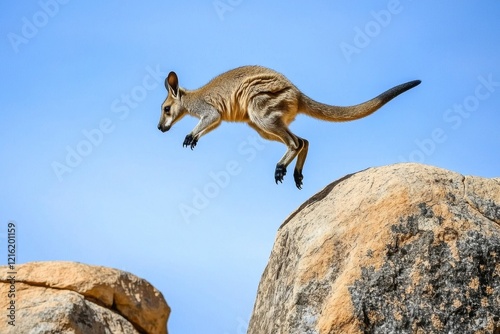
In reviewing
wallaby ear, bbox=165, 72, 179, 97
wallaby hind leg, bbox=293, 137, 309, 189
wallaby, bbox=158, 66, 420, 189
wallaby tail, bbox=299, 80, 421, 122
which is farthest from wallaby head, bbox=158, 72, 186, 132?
wallaby hind leg, bbox=293, 137, 309, 189

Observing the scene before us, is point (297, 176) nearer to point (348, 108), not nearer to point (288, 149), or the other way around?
point (288, 149)

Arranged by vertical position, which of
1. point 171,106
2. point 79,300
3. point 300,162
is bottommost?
point 79,300

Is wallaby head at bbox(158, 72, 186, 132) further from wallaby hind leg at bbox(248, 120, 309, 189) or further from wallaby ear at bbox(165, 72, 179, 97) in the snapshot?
wallaby hind leg at bbox(248, 120, 309, 189)

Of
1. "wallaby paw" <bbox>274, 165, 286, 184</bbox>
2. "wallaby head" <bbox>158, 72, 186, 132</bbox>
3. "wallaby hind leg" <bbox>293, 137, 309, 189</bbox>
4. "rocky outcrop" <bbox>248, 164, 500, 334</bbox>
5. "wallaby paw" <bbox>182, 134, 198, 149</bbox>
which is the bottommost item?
"rocky outcrop" <bbox>248, 164, 500, 334</bbox>

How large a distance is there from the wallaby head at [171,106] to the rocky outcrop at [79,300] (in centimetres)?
418

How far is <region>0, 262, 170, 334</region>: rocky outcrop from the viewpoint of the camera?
7.98 metres

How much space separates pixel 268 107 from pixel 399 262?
158 inches

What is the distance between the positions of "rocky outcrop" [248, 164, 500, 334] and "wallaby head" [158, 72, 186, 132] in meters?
5.87

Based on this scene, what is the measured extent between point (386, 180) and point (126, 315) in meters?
3.88

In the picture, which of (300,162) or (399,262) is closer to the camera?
(399,262)

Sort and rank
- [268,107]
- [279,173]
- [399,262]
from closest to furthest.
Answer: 1. [399,262]
2. [279,173]
3. [268,107]

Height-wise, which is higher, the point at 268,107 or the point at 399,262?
the point at 268,107

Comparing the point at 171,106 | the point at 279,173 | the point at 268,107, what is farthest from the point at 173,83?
the point at 279,173

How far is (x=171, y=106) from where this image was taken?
1270 centimetres
